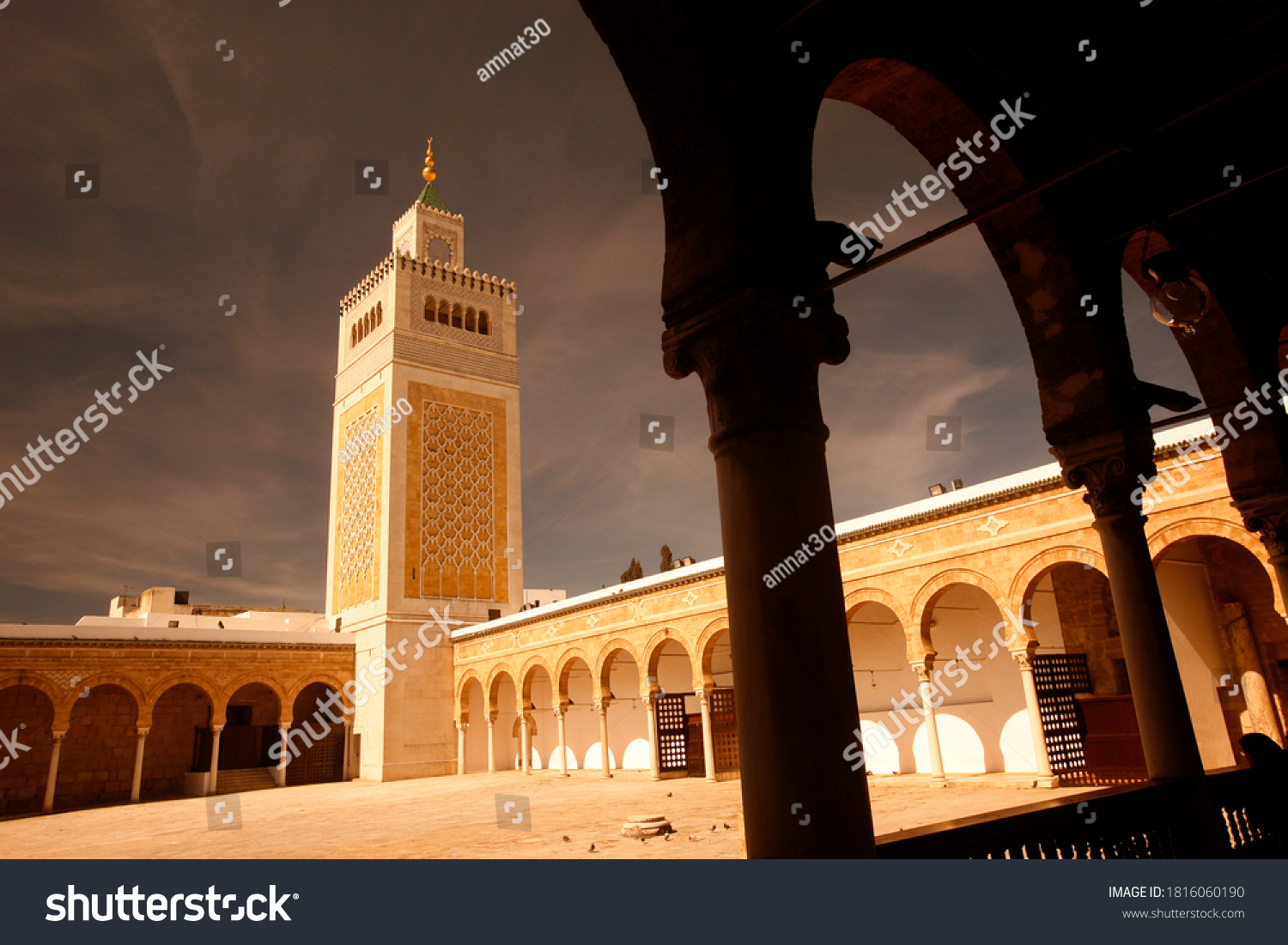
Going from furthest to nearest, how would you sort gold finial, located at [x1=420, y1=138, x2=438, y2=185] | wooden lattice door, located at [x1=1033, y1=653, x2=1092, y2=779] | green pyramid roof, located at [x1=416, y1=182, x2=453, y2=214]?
gold finial, located at [x1=420, y1=138, x2=438, y2=185]
green pyramid roof, located at [x1=416, y1=182, x2=453, y2=214]
wooden lattice door, located at [x1=1033, y1=653, x2=1092, y2=779]

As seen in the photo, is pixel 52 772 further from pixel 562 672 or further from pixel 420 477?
pixel 562 672

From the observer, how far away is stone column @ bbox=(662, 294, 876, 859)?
1.93 meters

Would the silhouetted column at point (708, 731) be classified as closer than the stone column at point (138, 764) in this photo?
Yes

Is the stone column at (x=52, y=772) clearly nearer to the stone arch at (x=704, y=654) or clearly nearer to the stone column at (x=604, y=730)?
the stone column at (x=604, y=730)

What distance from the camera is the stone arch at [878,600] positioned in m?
12.3

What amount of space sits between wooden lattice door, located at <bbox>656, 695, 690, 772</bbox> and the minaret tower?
7987 millimetres

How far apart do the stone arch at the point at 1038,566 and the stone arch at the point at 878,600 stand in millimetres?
1695

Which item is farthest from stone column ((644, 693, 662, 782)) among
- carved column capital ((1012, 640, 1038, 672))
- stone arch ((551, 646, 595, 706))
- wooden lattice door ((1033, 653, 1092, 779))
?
carved column capital ((1012, 640, 1038, 672))

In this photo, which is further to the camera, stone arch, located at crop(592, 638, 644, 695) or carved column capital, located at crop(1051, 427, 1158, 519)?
stone arch, located at crop(592, 638, 644, 695)

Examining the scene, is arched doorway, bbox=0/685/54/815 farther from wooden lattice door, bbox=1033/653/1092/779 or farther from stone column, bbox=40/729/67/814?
wooden lattice door, bbox=1033/653/1092/779

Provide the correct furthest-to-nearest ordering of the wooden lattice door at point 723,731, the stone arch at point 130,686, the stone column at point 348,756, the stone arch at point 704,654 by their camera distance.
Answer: the stone column at point 348,756
the stone arch at point 130,686
the wooden lattice door at point 723,731
the stone arch at point 704,654

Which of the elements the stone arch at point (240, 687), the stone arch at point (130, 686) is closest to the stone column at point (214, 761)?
the stone arch at point (240, 687)

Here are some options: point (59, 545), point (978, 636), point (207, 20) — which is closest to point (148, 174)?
point (207, 20)

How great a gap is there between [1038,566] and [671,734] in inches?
366
